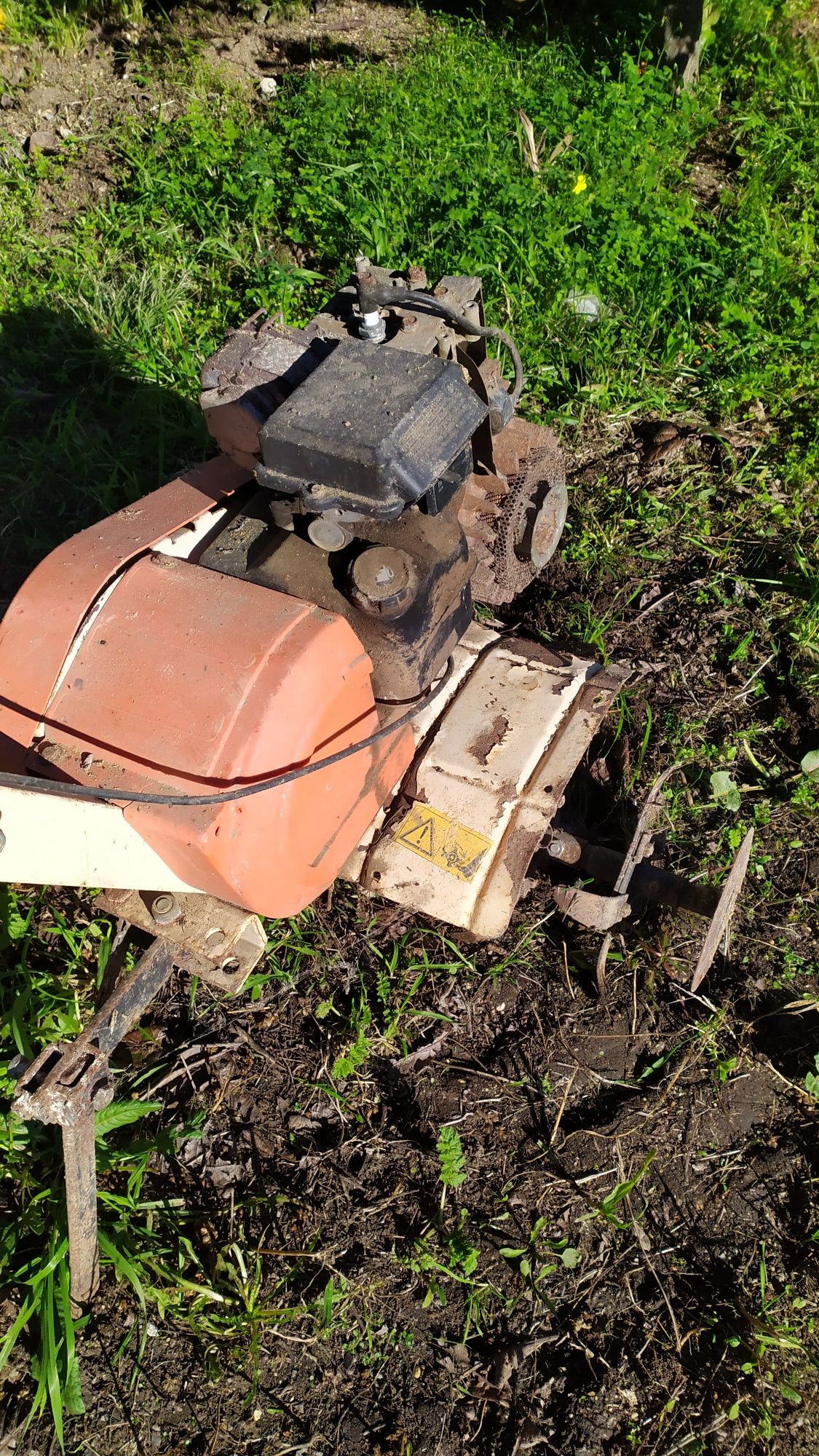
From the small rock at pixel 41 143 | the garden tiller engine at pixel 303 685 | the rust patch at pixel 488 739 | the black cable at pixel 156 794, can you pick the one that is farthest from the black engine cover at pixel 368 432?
the small rock at pixel 41 143

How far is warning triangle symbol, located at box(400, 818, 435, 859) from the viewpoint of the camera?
95.2 inches

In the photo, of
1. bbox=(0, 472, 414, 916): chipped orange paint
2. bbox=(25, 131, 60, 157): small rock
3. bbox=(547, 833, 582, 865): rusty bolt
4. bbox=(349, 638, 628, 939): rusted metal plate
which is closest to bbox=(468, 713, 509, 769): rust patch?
bbox=(349, 638, 628, 939): rusted metal plate

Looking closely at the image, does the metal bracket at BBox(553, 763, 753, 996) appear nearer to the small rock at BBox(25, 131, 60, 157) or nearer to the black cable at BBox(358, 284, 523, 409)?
the black cable at BBox(358, 284, 523, 409)

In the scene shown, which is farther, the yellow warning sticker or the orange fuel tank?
the yellow warning sticker

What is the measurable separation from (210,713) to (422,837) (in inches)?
29.9

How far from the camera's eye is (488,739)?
2.46 meters

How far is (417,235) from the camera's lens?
3.89 meters

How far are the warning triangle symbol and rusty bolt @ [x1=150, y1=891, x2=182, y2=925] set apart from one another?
578 mm

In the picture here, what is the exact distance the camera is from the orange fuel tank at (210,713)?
6.07 feet

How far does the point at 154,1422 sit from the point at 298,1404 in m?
0.31

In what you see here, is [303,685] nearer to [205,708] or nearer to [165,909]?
[205,708]

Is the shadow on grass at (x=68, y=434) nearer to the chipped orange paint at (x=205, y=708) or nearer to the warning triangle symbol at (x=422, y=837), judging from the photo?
the chipped orange paint at (x=205, y=708)

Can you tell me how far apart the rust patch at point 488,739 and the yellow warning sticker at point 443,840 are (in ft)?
0.54

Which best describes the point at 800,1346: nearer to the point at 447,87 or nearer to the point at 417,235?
the point at 417,235
